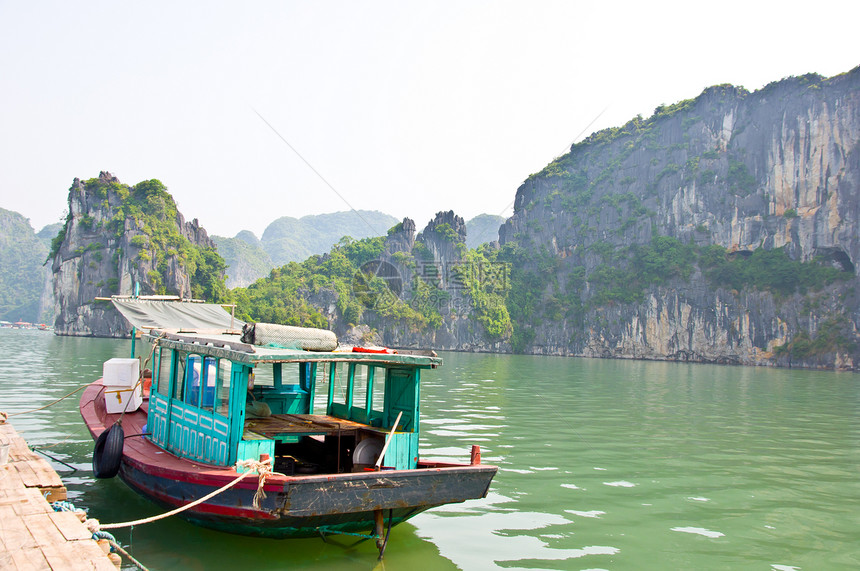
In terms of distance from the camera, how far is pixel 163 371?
29.3ft

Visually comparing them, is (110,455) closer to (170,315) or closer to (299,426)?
(299,426)

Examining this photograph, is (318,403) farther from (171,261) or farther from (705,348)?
(705,348)

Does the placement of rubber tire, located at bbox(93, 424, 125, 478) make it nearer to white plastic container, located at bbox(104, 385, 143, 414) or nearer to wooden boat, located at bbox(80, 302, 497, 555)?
A: wooden boat, located at bbox(80, 302, 497, 555)

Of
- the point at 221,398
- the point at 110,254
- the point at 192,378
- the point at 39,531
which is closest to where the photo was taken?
the point at 39,531

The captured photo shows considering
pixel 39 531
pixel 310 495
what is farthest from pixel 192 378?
pixel 39 531

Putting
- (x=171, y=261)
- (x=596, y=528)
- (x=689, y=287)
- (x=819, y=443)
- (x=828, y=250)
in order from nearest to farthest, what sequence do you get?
1. (x=596, y=528)
2. (x=819, y=443)
3. (x=828, y=250)
4. (x=171, y=261)
5. (x=689, y=287)

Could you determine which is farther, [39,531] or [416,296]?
[416,296]

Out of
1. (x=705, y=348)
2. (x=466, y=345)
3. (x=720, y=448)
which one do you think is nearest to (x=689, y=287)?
(x=705, y=348)

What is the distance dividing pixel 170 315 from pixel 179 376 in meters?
5.48

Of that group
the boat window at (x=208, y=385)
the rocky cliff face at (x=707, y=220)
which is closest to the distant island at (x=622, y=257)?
the rocky cliff face at (x=707, y=220)

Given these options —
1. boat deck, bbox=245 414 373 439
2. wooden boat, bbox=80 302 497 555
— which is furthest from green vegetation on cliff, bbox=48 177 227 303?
boat deck, bbox=245 414 373 439

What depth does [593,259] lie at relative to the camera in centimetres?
9962

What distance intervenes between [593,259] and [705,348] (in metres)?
24.5

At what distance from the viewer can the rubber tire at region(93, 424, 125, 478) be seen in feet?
27.3
